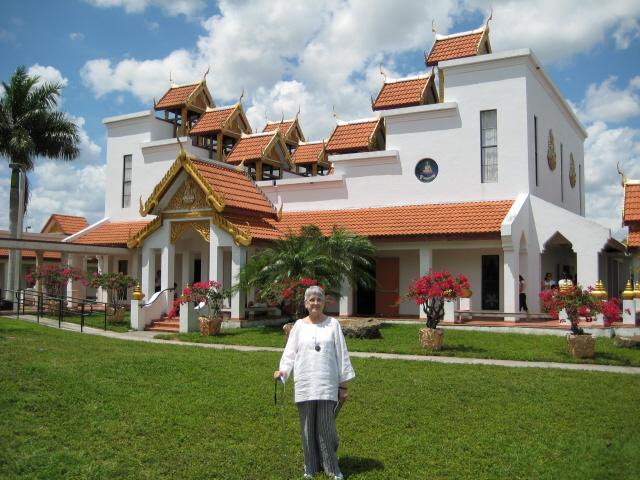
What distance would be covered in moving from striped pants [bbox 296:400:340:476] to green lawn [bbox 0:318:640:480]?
44cm

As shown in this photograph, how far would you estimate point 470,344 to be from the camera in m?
14.5

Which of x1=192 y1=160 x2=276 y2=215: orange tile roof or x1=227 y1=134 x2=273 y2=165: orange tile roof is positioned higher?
x1=227 y1=134 x2=273 y2=165: orange tile roof

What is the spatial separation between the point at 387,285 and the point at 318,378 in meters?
15.8

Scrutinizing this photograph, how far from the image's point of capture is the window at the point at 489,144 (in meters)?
20.0

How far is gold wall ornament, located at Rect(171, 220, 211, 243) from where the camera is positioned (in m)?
19.1

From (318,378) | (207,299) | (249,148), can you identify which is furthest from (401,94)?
(318,378)

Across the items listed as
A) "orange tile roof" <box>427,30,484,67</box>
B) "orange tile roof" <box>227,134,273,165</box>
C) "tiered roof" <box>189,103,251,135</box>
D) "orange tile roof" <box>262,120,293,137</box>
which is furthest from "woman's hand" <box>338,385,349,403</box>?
"orange tile roof" <box>262,120,293,137</box>

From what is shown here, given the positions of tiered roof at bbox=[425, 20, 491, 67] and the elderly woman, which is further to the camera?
tiered roof at bbox=[425, 20, 491, 67]

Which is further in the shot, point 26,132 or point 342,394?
point 26,132

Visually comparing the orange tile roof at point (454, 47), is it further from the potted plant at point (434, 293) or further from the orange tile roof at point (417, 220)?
the potted plant at point (434, 293)

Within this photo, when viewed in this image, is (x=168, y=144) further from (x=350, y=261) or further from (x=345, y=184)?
(x=350, y=261)

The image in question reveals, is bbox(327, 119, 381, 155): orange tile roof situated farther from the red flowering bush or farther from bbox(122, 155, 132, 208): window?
the red flowering bush

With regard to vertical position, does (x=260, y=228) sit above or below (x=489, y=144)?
below

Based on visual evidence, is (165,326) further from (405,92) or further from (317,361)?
(317,361)
